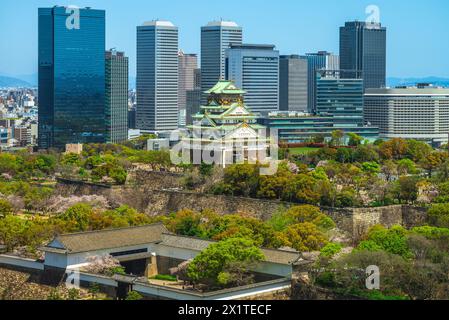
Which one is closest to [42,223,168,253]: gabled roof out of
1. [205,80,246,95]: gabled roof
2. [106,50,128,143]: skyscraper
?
[205,80,246,95]: gabled roof

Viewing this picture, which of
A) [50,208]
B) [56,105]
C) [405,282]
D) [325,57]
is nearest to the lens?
[405,282]

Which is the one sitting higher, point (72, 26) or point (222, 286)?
point (72, 26)

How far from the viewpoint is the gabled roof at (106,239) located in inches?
1096

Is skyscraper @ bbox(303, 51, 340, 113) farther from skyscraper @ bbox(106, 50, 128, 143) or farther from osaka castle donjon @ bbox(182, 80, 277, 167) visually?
osaka castle donjon @ bbox(182, 80, 277, 167)

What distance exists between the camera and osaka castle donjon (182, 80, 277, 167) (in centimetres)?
4788

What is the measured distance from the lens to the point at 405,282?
25.0 meters

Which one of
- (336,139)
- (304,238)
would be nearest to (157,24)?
(336,139)

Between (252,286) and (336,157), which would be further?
(336,157)

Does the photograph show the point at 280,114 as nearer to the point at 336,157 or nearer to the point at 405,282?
the point at 336,157

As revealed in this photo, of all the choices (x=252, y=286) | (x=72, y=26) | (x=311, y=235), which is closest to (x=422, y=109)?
(x=72, y=26)

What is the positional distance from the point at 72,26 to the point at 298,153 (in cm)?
2540

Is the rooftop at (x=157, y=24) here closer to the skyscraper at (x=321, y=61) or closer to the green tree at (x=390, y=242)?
the skyscraper at (x=321, y=61)
